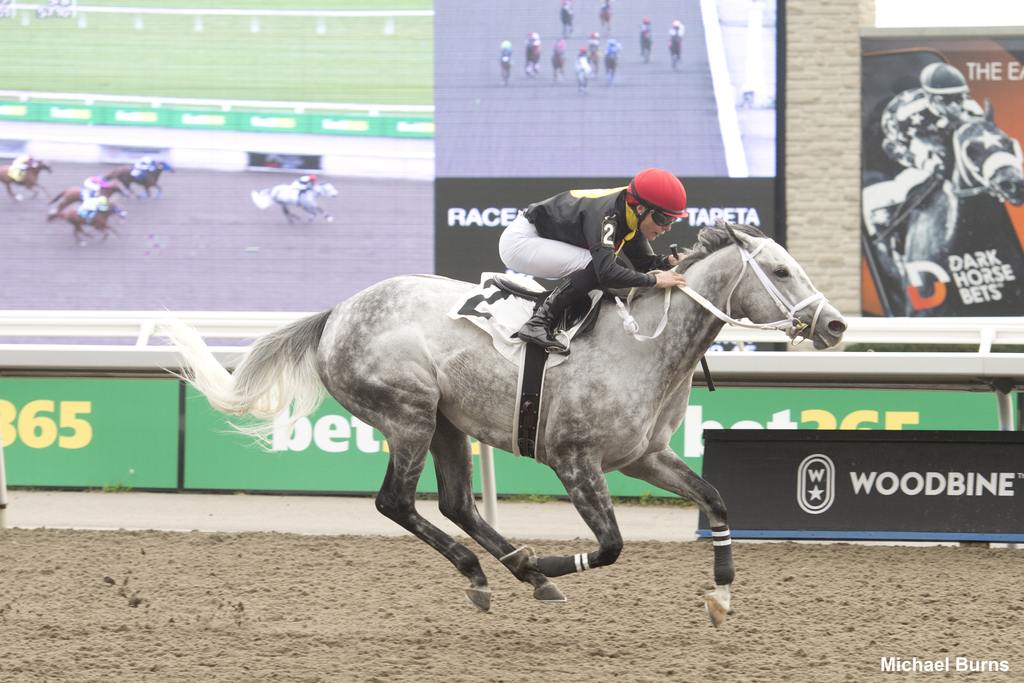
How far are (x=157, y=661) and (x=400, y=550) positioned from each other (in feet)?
8.88

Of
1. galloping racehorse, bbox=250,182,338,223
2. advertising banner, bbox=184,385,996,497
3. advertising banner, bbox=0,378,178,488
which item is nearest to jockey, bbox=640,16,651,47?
galloping racehorse, bbox=250,182,338,223

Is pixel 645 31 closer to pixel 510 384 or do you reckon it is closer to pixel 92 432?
pixel 92 432

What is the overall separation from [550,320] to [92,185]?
940cm

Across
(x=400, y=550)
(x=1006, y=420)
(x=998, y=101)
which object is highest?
(x=998, y=101)

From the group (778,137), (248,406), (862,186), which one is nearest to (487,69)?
(778,137)

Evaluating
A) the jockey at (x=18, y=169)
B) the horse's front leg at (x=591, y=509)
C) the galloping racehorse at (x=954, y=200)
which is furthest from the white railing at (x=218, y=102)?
the horse's front leg at (x=591, y=509)

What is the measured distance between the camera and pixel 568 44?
12648mm

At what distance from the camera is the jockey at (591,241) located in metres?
4.98

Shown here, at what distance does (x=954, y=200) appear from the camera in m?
12.6

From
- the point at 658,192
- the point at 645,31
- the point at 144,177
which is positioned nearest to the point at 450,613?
the point at 658,192

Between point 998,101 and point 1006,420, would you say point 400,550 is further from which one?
point 998,101

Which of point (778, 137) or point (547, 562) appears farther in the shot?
point (778, 137)

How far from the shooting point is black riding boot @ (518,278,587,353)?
16.6 ft

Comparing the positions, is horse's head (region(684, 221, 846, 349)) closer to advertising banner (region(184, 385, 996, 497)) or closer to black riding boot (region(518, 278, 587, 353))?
black riding boot (region(518, 278, 587, 353))
